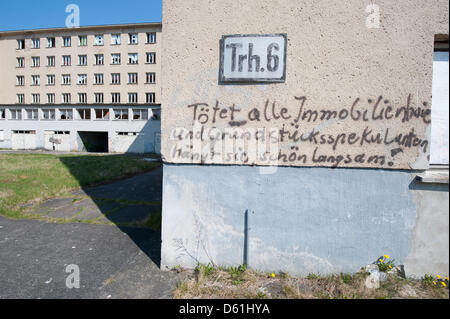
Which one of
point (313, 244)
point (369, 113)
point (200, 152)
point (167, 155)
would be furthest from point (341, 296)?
point (167, 155)

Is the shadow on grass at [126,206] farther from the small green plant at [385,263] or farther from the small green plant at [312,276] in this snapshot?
the small green plant at [385,263]

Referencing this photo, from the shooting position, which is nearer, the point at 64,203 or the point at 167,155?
the point at 167,155

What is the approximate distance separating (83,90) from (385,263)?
1463 inches

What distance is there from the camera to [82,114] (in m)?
30.1

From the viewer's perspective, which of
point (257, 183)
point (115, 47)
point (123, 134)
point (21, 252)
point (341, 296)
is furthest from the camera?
point (115, 47)

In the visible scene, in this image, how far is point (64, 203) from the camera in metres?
6.62

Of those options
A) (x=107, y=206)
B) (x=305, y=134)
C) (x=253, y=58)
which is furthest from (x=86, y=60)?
(x=305, y=134)

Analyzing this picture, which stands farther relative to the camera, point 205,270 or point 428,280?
point 205,270

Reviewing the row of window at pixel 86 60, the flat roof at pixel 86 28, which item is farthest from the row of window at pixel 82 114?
the flat roof at pixel 86 28

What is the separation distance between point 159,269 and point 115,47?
3509 centimetres

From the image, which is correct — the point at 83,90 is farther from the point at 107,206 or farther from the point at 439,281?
the point at 439,281

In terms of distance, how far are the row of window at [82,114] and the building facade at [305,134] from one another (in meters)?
26.4

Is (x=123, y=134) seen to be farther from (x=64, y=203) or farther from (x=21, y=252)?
(x=21, y=252)

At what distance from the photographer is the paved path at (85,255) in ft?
9.56
